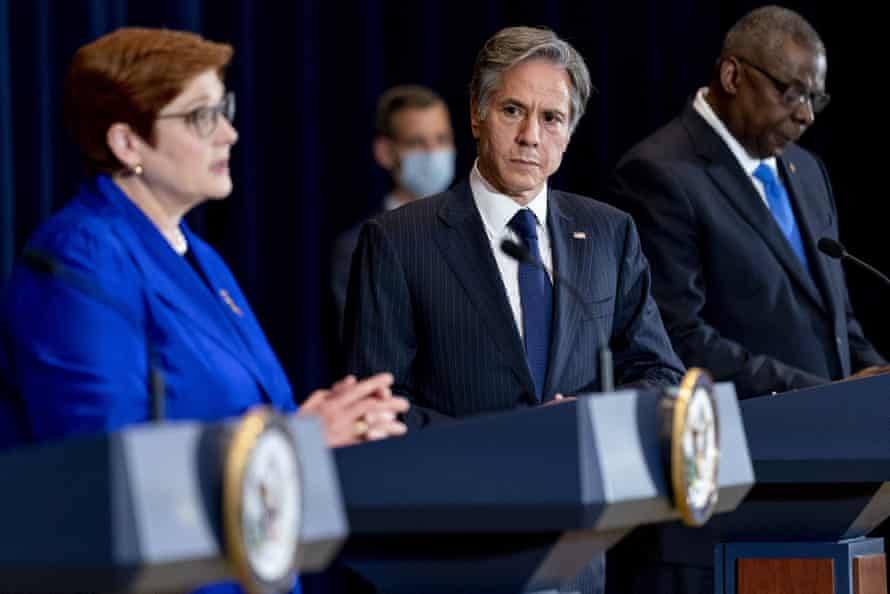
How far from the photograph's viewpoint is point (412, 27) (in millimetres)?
5781

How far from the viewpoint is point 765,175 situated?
4.20 m

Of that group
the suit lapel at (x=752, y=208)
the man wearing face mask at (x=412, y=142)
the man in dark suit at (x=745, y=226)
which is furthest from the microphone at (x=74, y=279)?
the man wearing face mask at (x=412, y=142)

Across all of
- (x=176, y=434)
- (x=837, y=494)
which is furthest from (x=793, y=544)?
(x=176, y=434)

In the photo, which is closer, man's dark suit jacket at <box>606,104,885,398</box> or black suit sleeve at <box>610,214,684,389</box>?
black suit sleeve at <box>610,214,684,389</box>

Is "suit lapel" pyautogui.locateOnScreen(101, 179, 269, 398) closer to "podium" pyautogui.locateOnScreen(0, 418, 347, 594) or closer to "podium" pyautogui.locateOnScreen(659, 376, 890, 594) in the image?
"podium" pyautogui.locateOnScreen(0, 418, 347, 594)

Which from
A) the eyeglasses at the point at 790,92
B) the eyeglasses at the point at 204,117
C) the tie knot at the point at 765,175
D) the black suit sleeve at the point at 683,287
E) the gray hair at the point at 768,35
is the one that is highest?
the gray hair at the point at 768,35

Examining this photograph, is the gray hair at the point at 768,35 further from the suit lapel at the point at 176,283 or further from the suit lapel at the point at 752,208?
the suit lapel at the point at 176,283

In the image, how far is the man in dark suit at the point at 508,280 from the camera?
10.1ft

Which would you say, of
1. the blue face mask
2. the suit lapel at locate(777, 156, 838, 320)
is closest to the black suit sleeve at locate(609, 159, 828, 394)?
the suit lapel at locate(777, 156, 838, 320)

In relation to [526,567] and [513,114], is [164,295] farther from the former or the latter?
[513,114]

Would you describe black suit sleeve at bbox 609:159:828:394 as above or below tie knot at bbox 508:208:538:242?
below

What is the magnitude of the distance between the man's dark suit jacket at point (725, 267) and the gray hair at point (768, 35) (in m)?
0.21

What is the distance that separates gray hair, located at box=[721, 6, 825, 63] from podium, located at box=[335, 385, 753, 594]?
6.42 feet

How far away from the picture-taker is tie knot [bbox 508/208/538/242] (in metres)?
3.16
